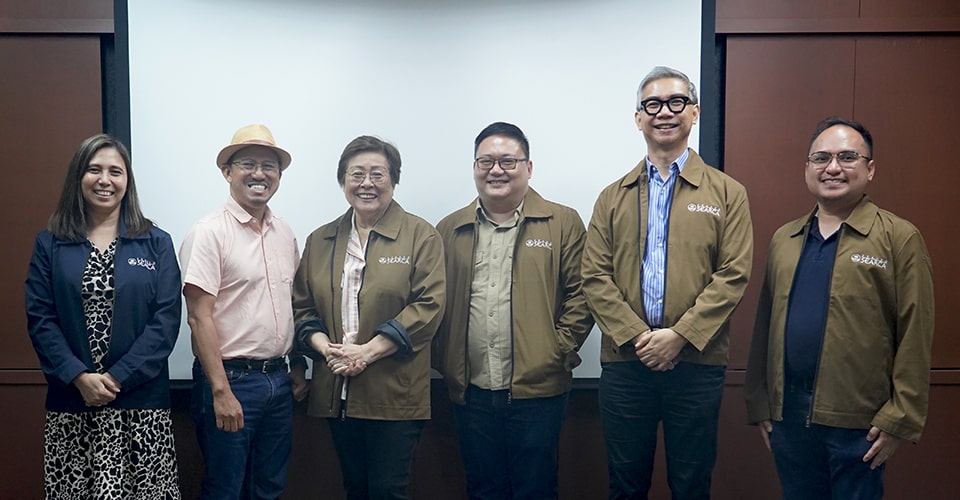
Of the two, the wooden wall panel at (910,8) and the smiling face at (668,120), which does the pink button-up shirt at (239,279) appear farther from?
the wooden wall panel at (910,8)

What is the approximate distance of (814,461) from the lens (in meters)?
2.33

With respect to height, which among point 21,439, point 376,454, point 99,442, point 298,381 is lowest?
point 21,439

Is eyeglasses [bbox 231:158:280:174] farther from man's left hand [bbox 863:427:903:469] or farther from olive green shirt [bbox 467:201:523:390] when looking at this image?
man's left hand [bbox 863:427:903:469]

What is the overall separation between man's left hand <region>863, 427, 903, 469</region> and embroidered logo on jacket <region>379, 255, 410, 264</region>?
65.5 inches

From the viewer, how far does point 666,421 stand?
2455mm

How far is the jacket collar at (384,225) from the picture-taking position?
2674mm

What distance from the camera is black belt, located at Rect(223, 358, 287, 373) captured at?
8.21ft

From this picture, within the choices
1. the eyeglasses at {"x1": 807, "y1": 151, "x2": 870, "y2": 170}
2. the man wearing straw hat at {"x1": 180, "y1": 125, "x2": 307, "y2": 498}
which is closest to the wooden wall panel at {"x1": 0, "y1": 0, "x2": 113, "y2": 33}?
the man wearing straw hat at {"x1": 180, "y1": 125, "x2": 307, "y2": 498}

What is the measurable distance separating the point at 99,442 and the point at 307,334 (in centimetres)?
76

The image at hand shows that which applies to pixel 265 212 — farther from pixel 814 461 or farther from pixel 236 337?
pixel 814 461

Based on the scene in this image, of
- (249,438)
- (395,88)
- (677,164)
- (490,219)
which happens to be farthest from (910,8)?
(249,438)

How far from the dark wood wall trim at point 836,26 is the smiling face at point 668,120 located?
0.92 metres

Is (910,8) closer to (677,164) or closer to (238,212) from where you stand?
(677,164)

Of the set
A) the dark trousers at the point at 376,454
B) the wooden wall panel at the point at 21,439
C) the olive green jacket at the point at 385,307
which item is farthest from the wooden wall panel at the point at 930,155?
the wooden wall panel at the point at 21,439
